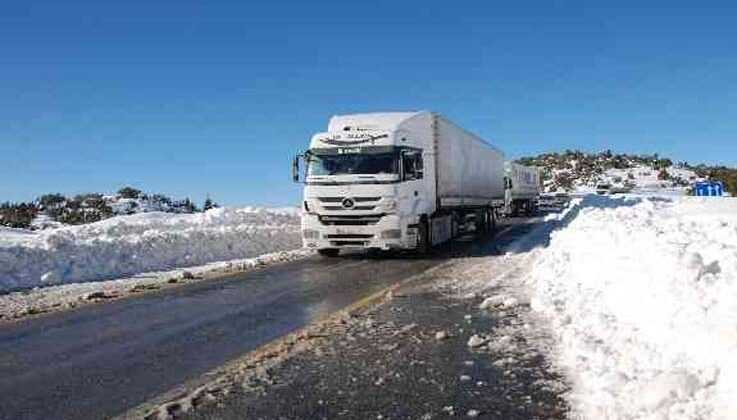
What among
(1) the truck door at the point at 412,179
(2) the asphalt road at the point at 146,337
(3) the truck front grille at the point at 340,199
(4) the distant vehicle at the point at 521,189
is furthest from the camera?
(4) the distant vehicle at the point at 521,189

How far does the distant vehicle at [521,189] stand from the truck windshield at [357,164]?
25.5m

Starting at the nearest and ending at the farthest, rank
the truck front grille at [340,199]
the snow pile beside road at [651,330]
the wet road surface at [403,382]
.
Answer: the snow pile beside road at [651,330], the wet road surface at [403,382], the truck front grille at [340,199]

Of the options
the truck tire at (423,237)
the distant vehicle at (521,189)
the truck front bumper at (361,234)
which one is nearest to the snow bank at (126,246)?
the truck front bumper at (361,234)

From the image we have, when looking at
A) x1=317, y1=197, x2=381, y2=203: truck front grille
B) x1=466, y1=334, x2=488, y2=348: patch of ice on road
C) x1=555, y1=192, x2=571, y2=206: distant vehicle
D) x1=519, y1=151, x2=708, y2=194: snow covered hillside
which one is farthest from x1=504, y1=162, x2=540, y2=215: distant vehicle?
x1=519, y1=151, x2=708, y2=194: snow covered hillside

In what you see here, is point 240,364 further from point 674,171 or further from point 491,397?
point 674,171

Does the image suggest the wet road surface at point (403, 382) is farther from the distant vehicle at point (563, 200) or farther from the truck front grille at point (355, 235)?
the distant vehicle at point (563, 200)

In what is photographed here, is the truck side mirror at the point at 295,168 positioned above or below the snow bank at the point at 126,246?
above

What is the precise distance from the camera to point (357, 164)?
19188mm

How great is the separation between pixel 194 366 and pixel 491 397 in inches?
123

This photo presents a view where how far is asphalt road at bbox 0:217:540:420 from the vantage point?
648 centimetres

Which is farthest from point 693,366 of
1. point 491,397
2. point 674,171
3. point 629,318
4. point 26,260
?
point 674,171

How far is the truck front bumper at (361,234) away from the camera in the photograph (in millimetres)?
18906

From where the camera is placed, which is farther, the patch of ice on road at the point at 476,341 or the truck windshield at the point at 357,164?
the truck windshield at the point at 357,164

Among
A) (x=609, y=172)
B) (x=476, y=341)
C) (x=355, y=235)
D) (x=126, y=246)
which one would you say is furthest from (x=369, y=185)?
(x=609, y=172)
